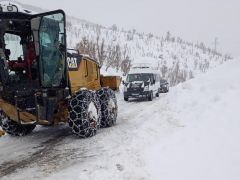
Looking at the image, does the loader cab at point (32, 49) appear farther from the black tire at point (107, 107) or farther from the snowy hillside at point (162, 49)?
the snowy hillside at point (162, 49)

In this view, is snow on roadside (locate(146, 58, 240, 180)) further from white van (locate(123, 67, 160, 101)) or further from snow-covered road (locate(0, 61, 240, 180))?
white van (locate(123, 67, 160, 101))

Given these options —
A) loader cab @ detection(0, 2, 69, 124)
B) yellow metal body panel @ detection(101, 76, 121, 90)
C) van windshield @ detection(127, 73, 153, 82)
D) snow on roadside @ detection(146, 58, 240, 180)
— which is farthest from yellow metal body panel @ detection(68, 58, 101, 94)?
van windshield @ detection(127, 73, 153, 82)

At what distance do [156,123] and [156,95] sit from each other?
53.8 ft

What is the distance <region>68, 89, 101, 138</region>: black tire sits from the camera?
1042 cm

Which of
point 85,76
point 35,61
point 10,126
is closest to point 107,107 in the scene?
point 85,76

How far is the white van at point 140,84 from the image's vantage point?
24.4 m

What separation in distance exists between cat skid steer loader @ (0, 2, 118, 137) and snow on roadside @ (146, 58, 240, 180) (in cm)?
265

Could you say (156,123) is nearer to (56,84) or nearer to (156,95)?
(56,84)

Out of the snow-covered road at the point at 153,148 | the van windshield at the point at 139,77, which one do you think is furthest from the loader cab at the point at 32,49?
the van windshield at the point at 139,77

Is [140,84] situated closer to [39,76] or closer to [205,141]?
[39,76]

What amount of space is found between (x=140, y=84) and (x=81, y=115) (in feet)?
47.6

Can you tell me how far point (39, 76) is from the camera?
10.3 meters

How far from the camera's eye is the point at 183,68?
110 m

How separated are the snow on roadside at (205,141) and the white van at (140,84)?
11.5 metres
